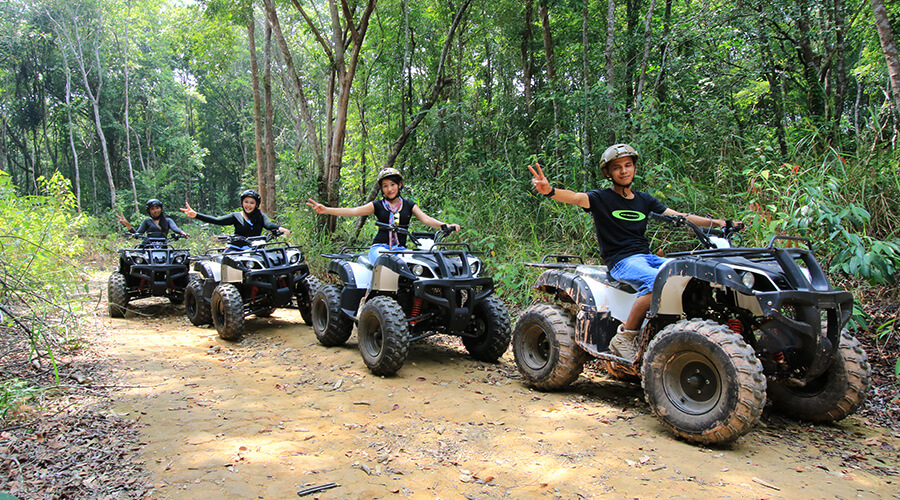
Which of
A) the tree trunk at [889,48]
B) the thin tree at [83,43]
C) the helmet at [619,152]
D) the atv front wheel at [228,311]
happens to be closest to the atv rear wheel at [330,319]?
the atv front wheel at [228,311]

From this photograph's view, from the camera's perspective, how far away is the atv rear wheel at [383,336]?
4664 millimetres

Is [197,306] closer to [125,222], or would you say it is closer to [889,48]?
[125,222]

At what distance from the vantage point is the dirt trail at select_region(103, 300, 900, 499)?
266cm

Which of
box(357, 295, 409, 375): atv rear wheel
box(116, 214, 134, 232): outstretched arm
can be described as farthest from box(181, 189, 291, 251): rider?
box(357, 295, 409, 375): atv rear wheel

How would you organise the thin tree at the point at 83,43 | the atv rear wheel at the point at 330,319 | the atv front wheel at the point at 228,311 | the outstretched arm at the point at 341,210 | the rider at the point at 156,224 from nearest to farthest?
the outstretched arm at the point at 341,210
the atv rear wheel at the point at 330,319
the atv front wheel at the point at 228,311
the rider at the point at 156,224
the thin tree at the point at 83,43

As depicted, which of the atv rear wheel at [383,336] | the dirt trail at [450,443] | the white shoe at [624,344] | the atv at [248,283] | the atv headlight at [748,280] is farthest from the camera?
the atv at [248,283]

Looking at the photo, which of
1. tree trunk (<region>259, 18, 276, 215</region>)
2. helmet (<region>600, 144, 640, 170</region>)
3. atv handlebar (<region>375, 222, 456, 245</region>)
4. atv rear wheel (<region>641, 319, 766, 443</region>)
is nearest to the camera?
atv rear wheel (<region>641, 319, 766, 443</region>)

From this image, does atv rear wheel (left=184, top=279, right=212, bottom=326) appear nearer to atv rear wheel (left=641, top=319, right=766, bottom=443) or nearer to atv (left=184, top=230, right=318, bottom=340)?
atv (left=184, top=230, right=318, bottom=340)

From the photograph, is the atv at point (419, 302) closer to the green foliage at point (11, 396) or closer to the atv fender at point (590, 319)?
the atv fender at point (590, 319)

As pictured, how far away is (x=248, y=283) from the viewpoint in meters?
6.74

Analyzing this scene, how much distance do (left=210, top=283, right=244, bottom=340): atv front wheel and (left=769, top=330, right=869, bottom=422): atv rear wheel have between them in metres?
5.79

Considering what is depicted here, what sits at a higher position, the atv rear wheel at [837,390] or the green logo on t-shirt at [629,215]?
the green logo on t-shirt at [629,215]

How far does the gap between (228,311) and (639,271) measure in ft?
16.4

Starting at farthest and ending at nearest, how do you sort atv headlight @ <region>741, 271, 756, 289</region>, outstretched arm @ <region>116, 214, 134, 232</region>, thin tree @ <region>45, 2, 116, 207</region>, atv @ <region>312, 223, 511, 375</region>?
thin tree @ <region>45, 2, 116, 207</region> < outstretched arm @ <region>116, 214, 134, 232</region> < atv @ <region>312, 223, 511, 375</region> < atv headlight @ <region>741, 271, 756, 289</region>
